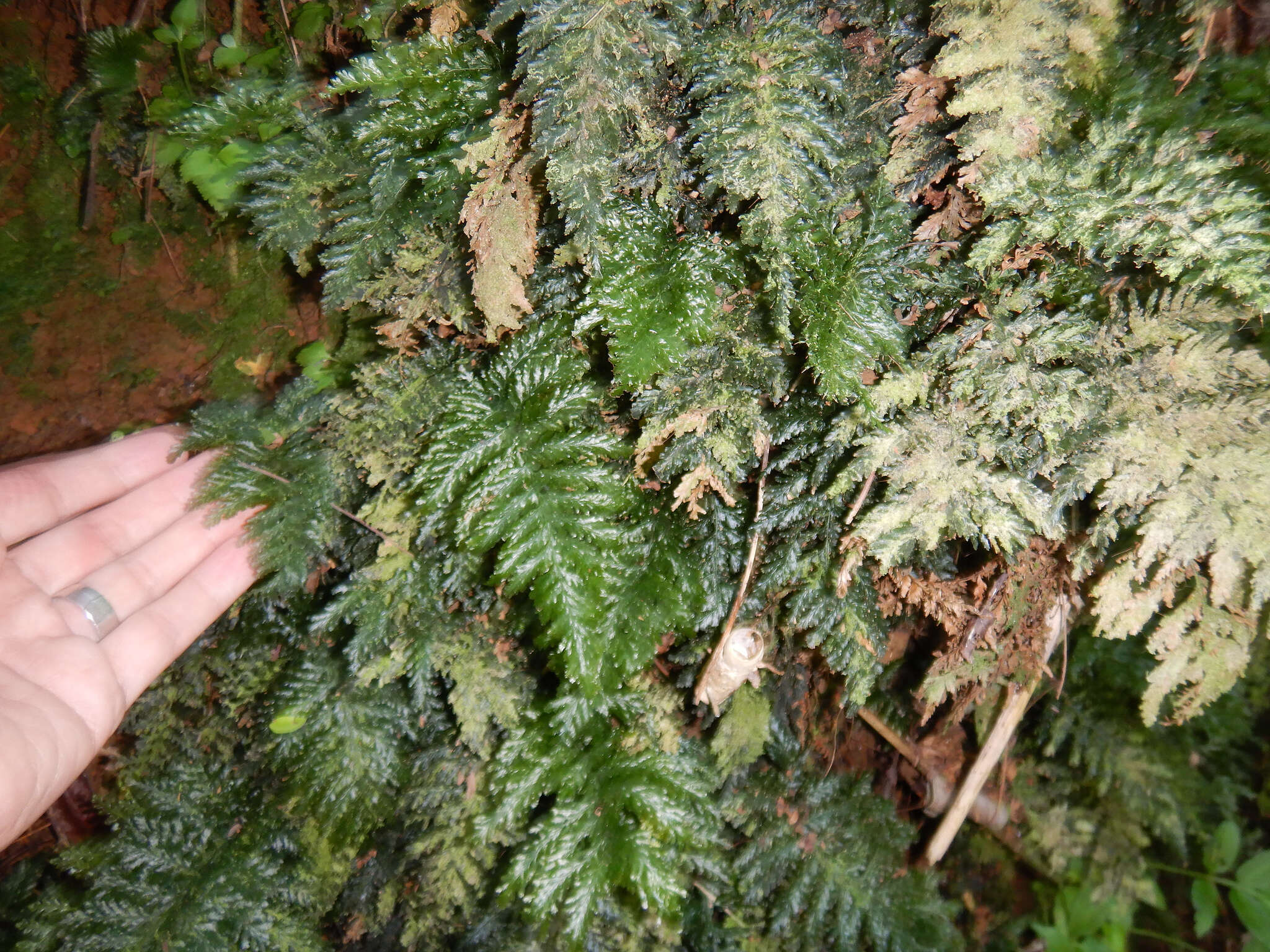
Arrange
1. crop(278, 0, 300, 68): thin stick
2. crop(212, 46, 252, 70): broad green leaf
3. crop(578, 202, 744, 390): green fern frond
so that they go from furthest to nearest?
crop(212, 46, 252, 70): broad green leaf < crop(278, 0, 300, 68): thin stick < crop(578, 202, 744, 390): green fern frond

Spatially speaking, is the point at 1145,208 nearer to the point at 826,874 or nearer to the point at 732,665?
the point at 732,665

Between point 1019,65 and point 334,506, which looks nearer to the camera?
point 1019,65

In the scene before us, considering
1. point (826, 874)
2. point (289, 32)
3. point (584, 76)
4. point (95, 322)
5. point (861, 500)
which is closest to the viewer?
point (584, 76)

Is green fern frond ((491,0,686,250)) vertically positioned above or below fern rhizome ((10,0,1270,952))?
above

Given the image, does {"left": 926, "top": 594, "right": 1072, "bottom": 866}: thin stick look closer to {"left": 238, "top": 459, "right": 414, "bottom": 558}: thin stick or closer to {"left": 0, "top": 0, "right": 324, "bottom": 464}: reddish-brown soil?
{"left": 238, "top": 459, "right": 414, "bottom": 558}: thin stick

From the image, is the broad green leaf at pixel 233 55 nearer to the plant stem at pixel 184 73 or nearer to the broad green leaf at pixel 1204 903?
the plant stem at pixel 184 73

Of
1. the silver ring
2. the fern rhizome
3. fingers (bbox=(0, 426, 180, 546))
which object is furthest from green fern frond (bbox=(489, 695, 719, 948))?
fingers (bbox=(0, 426, 180, 546))

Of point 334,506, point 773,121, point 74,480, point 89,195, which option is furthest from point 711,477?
point 89,195
